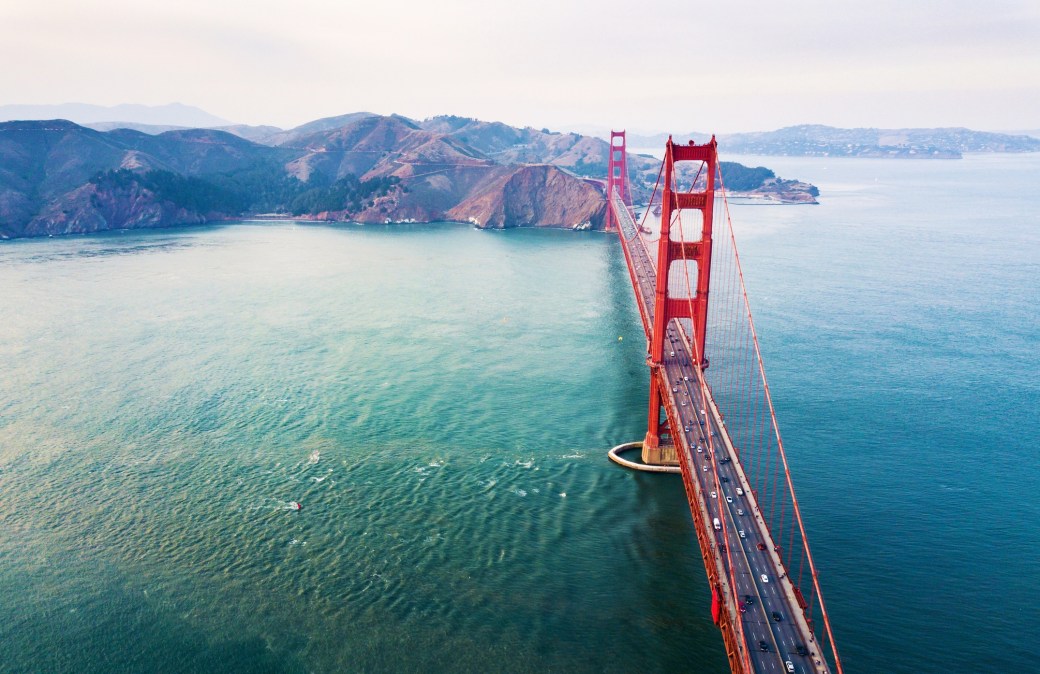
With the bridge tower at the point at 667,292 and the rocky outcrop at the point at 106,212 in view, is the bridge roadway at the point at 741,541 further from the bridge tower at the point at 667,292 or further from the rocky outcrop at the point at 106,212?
the rocky outcrop at the point at 106,212

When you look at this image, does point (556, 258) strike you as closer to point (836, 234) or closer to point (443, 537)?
point (836, 234)

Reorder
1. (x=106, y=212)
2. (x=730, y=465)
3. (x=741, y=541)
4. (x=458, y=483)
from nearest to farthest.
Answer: (x=741, y=541) → (x=730, y=465) → (x=458, y=483) → (x=106, y=212)

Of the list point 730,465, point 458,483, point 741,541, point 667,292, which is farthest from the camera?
point 458,483

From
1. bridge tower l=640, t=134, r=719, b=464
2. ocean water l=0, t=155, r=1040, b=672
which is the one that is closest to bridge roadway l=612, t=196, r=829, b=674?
bridge tower l=640, t=134, r=719, b=464

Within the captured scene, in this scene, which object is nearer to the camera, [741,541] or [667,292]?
[741,541]

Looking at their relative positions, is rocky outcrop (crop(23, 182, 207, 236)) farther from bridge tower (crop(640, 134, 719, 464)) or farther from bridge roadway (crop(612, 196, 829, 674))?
bridge roadway (crop(612, 196, 829, 674))

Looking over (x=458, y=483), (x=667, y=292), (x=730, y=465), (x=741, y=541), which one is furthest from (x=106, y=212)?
(x=741, y=541)

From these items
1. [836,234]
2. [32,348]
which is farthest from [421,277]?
[836,234]

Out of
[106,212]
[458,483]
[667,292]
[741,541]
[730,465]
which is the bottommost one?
[458,483]

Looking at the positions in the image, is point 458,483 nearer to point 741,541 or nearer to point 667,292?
point 667,292
